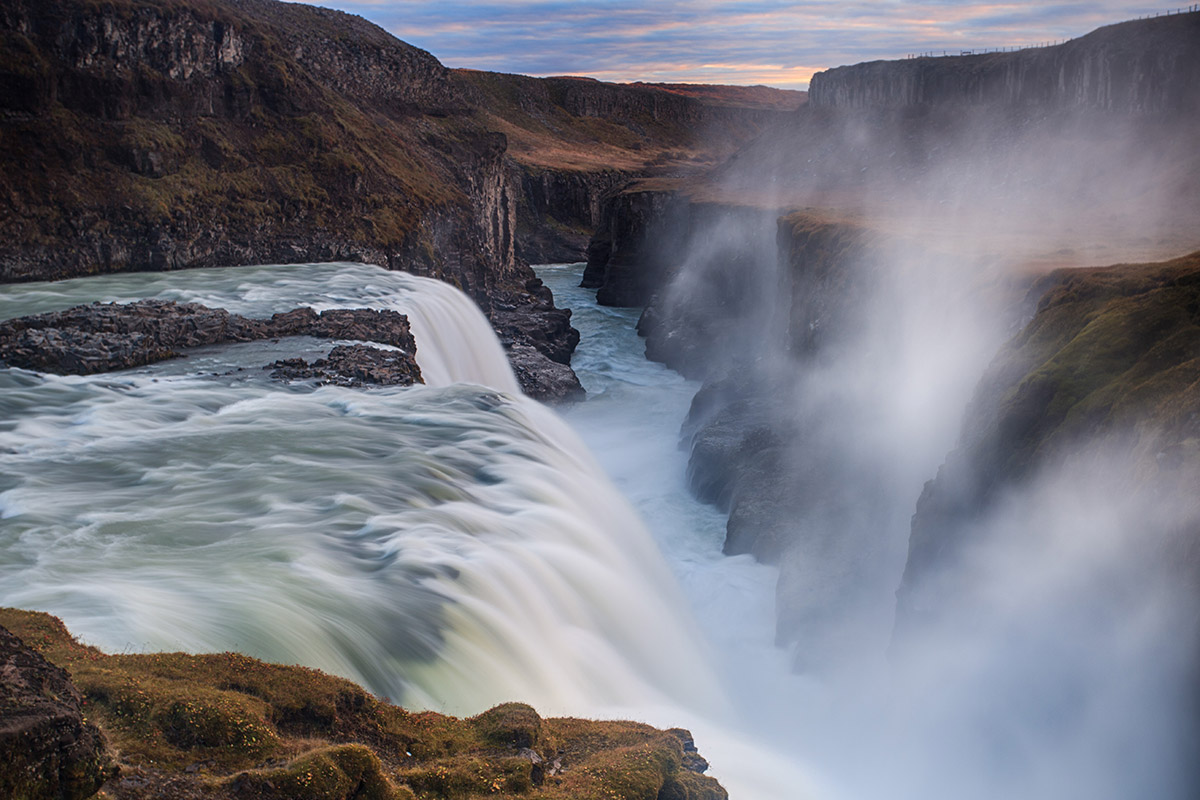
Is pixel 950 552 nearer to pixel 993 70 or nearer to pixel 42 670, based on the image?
pixel 42 670

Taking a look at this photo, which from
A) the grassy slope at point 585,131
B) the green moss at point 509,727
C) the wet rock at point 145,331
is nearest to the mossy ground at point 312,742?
the green moss at point 509,727

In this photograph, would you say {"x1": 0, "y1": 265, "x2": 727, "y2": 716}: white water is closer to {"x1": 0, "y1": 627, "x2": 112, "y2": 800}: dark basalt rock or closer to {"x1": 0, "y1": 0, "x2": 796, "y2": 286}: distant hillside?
{"x1": 0, "y1": 627, "x2": 112, "y2": 800}: dark basalt rock

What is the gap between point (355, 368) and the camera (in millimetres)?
22766

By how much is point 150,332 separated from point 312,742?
19.7m

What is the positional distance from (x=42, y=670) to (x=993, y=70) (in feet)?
267

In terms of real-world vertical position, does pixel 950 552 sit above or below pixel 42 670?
below

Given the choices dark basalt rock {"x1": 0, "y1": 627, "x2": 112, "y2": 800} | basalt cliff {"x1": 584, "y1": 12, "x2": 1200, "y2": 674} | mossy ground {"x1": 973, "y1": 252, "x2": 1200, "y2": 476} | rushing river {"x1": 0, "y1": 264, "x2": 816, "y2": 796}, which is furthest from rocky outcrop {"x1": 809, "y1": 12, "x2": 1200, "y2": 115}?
dark basalt rock {"x1": 0, "y1": 627, "x2": 112, "y2": 800}

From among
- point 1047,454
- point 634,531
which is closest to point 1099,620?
point 1047,454

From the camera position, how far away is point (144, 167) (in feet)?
122

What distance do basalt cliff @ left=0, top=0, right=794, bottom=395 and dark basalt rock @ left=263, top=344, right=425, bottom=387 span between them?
14.8 meters

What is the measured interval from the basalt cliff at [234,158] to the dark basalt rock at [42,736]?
105 ft

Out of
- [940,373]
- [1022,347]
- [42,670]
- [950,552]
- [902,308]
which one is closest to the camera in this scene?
[42,670]

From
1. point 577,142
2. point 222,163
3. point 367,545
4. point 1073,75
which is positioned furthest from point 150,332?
point 577,142

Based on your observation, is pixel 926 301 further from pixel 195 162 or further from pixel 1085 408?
pixel 195 162
